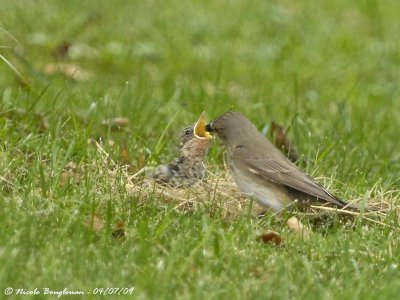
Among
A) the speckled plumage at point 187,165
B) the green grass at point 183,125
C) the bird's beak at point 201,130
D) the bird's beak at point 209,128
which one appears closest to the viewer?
the green grass at point 183,125

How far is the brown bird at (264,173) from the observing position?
25.3 feet

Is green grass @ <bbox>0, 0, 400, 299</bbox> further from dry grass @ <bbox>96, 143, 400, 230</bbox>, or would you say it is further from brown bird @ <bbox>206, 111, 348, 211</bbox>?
brown bird @ <bbox>206, 111, 348, 211</bbox>

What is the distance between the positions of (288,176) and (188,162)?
2.88ft

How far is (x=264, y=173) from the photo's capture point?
310 inches

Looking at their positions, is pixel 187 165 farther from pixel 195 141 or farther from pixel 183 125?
pixel 183 125

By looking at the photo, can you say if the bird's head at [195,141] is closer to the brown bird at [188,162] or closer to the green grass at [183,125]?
the brown bird at [188,162]

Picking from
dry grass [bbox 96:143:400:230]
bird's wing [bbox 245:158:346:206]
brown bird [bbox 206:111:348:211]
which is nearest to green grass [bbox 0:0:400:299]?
dry grass [bbox 96:143:400:230]

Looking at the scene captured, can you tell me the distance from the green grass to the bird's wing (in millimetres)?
261

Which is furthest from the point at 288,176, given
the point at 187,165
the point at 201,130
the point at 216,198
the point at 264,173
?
the point at 201,130

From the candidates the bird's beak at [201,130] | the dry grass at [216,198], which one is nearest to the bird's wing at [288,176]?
the dry grass at [216,198]

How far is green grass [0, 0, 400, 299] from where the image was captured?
19.7 feet

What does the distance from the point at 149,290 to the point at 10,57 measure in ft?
21.2

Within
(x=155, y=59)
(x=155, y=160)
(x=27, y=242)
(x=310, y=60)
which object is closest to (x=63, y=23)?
(x=155, y=59)

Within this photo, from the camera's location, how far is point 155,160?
8625mm
